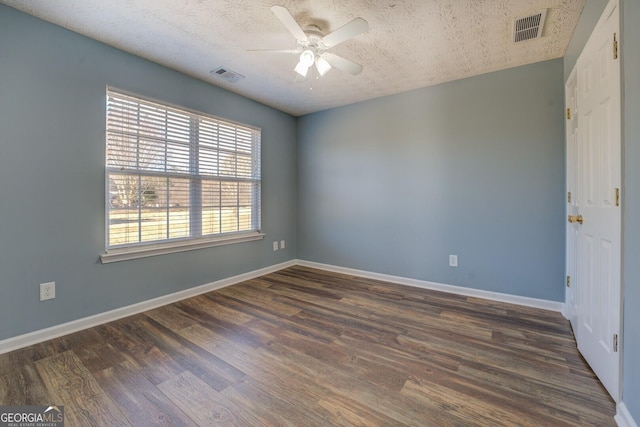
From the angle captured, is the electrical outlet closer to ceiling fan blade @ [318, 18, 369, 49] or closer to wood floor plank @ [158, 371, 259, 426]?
wood floor plank @ [158, 371, 259, 426]

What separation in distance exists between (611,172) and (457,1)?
1504mm

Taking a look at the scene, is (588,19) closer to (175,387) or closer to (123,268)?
(175,387)

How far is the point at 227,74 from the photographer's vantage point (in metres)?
2.97

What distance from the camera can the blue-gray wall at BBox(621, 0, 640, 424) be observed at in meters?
1.17

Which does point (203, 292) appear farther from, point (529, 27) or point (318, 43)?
point (529, 27)

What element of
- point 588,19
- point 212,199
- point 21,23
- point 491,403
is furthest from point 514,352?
point 21,23

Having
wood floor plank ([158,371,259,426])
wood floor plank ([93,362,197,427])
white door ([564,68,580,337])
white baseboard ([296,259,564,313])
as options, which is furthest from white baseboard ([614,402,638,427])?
wood floor plank ([93,362,197,427])

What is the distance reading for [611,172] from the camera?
56.6 inches

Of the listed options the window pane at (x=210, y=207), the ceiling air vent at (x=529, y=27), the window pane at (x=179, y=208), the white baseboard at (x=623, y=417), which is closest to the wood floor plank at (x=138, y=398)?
the window pane at (x=179, y=208)

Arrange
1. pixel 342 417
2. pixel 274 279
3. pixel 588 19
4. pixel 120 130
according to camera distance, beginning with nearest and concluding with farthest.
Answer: pixel 342 417 < pixel 588 19 < pixel 120 130 < pixel 274 279

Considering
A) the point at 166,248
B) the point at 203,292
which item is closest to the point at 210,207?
the point at 166,248

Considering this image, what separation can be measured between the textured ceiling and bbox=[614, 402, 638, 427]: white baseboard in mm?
2541

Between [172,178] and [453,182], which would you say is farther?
[453,182]

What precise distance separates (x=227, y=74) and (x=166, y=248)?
2054mm
